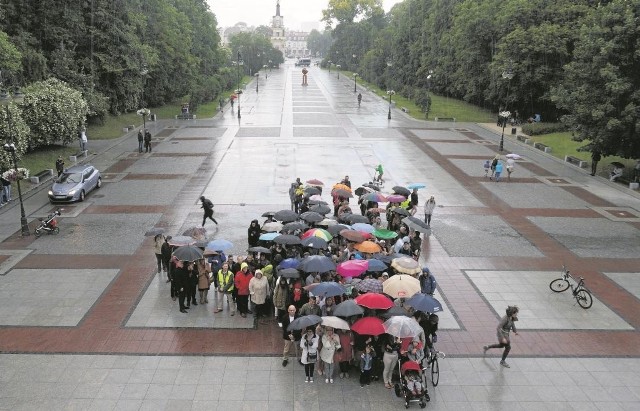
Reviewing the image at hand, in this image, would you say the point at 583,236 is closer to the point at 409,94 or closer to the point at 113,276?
the point at 113,276

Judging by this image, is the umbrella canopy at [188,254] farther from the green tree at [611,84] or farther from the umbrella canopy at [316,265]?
the green tree at [611,84]

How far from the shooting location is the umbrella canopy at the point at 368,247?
14.1 m

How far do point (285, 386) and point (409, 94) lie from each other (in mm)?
60187

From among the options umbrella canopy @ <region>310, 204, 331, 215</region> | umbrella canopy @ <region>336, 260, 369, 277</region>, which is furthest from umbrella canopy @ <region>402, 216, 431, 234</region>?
umbrella canopy @ <region>336, 260, 369, 277</region>

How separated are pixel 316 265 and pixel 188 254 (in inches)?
132

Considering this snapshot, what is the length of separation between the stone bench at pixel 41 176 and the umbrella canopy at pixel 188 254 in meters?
16.8

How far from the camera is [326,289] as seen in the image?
11234 millimetres

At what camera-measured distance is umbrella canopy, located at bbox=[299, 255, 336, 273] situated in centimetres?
1230

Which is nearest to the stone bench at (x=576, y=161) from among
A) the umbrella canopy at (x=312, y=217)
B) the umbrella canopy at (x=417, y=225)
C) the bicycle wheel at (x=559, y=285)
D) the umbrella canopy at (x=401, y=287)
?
the bicycle wheel at (x=559, y=285)

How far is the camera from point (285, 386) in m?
10.8

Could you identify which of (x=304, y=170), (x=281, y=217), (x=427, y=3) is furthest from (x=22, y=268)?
(x=427, y=3)

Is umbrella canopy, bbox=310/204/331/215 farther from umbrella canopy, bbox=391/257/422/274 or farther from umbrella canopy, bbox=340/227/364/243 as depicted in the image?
umbrella canopy, bbox=391/257/422/274

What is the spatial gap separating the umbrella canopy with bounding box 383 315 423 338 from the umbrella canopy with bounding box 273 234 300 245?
4.43m

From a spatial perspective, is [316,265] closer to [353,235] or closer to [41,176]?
[353,235]
